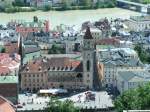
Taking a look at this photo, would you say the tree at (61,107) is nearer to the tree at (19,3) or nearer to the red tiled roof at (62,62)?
the red tiled roof at (62,62)

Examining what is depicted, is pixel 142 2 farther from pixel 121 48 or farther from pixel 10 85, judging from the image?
pixel 10 85

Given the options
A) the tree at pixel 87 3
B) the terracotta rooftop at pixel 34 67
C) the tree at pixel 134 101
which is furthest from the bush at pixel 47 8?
the tree at pixel 134 101

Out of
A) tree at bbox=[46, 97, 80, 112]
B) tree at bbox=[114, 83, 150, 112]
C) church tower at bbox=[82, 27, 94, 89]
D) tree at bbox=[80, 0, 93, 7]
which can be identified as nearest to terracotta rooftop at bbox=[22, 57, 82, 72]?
church tower at bbox=[82, 27, 94, 89]

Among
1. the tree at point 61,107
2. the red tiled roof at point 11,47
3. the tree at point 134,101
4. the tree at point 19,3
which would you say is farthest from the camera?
the tree at point 19,3

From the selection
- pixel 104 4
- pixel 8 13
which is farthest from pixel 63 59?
pixel 104 4

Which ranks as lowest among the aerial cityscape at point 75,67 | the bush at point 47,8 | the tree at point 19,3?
the bush at point 47,8

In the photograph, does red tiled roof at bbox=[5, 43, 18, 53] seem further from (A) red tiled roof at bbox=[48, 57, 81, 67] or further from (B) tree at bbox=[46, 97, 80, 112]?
(B) tree at bbox=[46, 97, 80, 112]

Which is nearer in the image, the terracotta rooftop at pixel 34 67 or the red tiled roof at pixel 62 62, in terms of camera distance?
the terracotta rooftop at pixel 34 67

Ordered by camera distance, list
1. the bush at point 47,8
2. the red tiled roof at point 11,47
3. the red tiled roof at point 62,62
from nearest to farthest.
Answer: the red tiled roof at point 62,62 < the red tiled roof at point 11,47 < the bush at point 47,8
